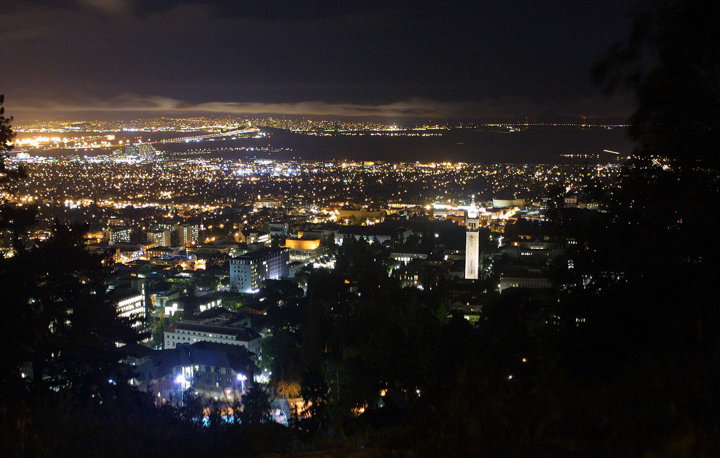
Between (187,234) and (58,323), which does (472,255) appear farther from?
(58,323)

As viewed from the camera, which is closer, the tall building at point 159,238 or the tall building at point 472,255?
the tall building at point 472,255

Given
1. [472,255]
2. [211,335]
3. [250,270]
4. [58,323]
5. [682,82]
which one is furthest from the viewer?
[472,255]

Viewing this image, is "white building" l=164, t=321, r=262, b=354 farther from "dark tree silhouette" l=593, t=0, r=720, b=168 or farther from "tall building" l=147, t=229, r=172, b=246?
"tall building" l=147, t=229, r=172, b=246

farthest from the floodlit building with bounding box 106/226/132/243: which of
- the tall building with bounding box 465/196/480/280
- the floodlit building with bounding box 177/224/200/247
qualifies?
the tall building with bounding box 465/196/480/280

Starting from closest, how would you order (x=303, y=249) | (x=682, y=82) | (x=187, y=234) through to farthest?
1. (x=682, y=82)
2. (x=303, y=249)
3. (x=187, y=234)

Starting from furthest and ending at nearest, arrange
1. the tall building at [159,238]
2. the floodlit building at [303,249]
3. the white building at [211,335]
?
the tall building at [159,238] < the floodlit building at [303,249] < the white building at [211,335]

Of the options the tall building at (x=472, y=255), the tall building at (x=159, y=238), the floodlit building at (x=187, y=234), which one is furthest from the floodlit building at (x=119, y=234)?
the tall building at (x=472, y=255)

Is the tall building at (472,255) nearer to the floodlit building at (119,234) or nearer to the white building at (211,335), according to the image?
the white building at (211,335)

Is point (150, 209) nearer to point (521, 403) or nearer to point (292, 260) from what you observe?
point (292, 260)

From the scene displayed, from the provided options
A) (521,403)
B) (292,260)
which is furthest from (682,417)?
(292,260)

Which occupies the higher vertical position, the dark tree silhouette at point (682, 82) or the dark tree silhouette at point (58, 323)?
the dark tree silhouette at point (682, 82)

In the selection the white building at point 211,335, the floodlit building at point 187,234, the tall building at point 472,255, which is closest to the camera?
the white building at point 211,335

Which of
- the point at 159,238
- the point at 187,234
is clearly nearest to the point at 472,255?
the point at 187,234

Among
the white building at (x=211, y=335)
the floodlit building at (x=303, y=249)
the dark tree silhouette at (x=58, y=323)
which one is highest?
the dark tree silhouette at (x=58, y=323)
